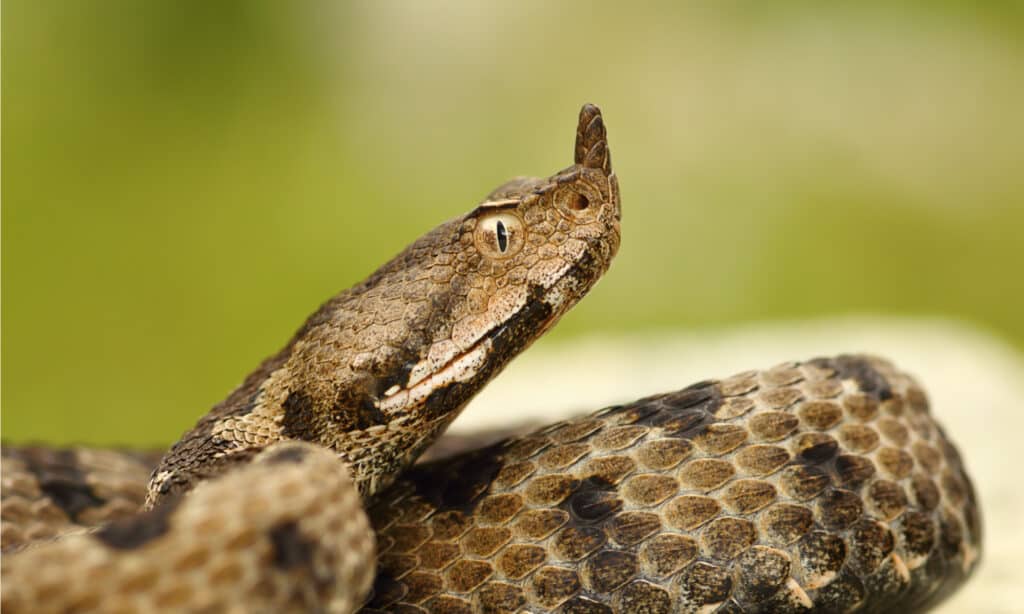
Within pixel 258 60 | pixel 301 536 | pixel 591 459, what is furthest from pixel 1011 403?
pixel 258 60

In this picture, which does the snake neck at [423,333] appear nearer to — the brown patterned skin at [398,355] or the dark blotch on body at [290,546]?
the brown patterned skin at [398,355]

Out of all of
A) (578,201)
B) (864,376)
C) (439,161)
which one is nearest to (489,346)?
(578,201)

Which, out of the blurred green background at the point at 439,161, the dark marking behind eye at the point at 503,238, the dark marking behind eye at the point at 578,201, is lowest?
the blurred green background at the point at 439,161

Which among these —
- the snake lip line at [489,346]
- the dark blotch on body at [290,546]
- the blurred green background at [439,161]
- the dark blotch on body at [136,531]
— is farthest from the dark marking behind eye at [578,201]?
the blurred green background at [439,161]

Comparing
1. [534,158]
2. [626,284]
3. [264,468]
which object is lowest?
[626,284]

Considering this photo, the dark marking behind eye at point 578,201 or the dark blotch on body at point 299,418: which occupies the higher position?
the dark marking behind eye at point 578,201

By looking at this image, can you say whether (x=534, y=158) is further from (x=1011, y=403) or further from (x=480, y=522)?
(x=480, y=522)
